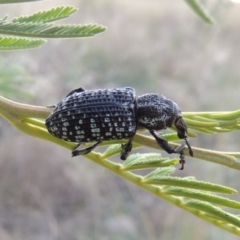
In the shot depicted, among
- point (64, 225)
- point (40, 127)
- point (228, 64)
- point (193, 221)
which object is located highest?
point (40, 127)

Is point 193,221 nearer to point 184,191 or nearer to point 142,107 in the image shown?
point 142,107

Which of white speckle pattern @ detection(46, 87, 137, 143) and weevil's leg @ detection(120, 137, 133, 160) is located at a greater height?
weevil's leg @ detection(120, 137, 133, 160)

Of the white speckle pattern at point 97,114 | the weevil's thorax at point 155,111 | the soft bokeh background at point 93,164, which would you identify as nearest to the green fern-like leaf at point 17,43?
the white speckle pattern at point 97,114

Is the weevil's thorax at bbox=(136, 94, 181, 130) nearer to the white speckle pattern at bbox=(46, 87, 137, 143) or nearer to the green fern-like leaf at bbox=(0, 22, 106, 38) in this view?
the white speckle pattern at bbox=(46, 87, 137, 143)

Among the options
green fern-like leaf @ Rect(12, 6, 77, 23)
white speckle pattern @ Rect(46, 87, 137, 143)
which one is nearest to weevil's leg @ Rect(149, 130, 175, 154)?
white speckle pattern @ Rect(46, 87, 137, 143)

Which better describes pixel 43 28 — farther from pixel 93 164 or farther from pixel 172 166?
pixel 93 164

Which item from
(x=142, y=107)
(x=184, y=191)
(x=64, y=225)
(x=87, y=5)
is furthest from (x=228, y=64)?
(x=184, y=191)

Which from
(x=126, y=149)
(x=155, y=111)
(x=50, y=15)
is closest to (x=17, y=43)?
(x=50, y=15)
